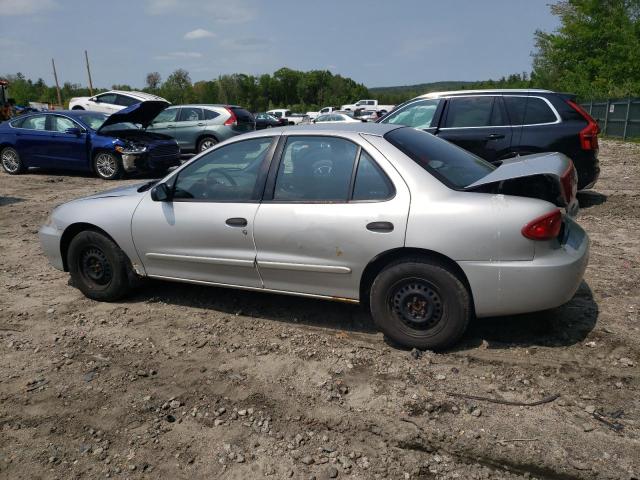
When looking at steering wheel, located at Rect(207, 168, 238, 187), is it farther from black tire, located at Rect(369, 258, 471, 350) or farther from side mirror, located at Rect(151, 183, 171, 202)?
black tire, located at Rect(369, 258, 471, 350)

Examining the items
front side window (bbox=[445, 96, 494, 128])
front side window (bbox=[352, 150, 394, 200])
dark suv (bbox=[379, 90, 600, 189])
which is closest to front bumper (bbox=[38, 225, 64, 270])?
front side window (bbox=[352, 150, 394, 200])

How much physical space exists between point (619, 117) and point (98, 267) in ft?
81.4

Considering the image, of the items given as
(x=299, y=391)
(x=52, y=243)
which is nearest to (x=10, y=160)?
(x=52, y=243)

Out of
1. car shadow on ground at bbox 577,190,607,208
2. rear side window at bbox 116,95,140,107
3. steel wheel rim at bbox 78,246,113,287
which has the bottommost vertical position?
car shadow on ground at bbox 577,190,607,208

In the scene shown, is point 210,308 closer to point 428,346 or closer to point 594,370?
point 428,346

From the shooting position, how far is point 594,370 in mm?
3465

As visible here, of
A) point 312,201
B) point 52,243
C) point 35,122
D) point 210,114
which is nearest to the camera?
point 312,201

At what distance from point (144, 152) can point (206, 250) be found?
8662 mm

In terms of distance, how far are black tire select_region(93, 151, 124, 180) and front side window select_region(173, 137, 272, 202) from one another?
28.0 ft

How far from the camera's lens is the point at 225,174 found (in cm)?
441

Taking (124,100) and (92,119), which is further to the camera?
(124,100)

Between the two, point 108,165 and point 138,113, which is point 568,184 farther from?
point 108,165

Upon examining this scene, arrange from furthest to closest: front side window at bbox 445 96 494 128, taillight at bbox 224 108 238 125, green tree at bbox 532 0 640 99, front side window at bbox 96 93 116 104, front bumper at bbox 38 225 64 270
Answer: green tree at bbox 532 0 640 99, front side window at bbox 96 93 116 104, taillight at bbox 224 108 238 125, front side window at bbox 445 96 494 128, front bumper at bbox 38 225 64 270

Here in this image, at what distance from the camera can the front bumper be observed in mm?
4973
